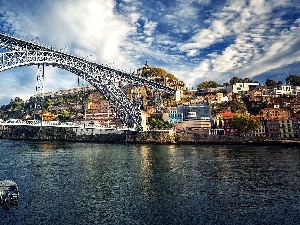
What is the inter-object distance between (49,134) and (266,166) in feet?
206

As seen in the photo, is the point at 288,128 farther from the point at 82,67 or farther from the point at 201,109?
the point at 82,67

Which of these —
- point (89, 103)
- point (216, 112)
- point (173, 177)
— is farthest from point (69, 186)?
point (89, 103)

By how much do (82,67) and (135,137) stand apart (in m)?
22.8

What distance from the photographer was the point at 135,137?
68.3m

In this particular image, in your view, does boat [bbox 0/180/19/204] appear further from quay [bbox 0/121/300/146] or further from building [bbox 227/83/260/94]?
building [bbox 227/83/260/94]

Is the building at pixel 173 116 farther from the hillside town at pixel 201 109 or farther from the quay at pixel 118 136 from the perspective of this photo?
the quay at pixel 118 136

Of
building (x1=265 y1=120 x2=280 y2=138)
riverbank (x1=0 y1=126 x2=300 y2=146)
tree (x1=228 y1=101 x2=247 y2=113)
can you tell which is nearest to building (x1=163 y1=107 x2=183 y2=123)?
riverbank (x1=0 y1=126 x2=300 y2=146)

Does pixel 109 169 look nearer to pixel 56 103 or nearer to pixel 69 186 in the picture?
pixel 69 186

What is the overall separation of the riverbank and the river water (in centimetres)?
2442

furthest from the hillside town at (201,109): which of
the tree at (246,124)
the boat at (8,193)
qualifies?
the boat at (8,193)

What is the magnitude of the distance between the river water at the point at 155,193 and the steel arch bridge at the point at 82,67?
12.7 metres

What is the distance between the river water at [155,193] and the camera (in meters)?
16.1

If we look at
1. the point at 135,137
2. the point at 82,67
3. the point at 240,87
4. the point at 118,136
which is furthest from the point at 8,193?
the point at 240,87

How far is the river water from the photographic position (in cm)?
1612
